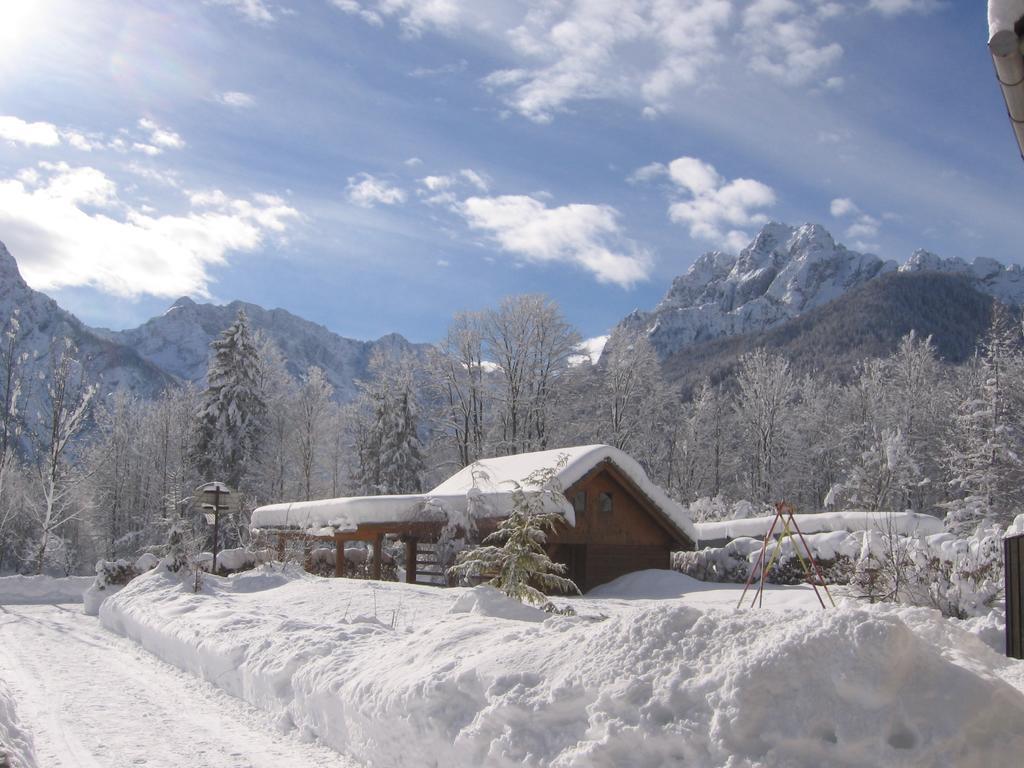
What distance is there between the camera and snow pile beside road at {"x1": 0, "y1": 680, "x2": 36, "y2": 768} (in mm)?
4703

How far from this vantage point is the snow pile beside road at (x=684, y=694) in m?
4.00

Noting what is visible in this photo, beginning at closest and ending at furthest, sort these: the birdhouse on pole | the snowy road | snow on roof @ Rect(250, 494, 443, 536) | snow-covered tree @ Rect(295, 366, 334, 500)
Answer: the snowy road < snow on roof @ Rect(250, 494, 443, 536) < the birdhouse on pole < snow-covered tree @ Rect(295, 366, 334, 500)

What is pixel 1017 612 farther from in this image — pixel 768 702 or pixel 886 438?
pixel 886 438

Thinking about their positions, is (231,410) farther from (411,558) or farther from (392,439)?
(411,558)

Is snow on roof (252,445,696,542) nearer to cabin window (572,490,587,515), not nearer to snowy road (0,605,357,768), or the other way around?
cabin window (572,490,587,515)

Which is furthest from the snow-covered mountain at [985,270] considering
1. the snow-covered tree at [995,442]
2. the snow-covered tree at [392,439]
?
the snow-covered tree at [392,439]

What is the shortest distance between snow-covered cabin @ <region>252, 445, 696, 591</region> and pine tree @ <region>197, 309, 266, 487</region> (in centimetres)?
1180

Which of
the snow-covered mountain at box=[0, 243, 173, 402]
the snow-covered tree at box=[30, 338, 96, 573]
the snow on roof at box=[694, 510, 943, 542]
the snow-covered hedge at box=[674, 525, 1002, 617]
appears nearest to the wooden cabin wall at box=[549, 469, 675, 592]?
the snow on roof at box=[694, 510, 943, 542]

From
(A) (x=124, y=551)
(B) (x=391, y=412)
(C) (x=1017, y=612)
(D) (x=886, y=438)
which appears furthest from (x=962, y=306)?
(C) (x=1017, y=612)

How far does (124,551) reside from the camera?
142 ft

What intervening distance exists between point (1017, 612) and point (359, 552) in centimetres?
2183

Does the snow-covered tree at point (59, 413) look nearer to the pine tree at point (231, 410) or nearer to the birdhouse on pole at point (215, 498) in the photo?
the pine tree at point (231, 410)

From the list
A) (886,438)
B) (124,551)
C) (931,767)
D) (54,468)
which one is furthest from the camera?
(124,551)

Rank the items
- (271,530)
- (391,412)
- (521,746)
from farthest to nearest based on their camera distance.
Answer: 1. (391,412)
2. (271,530)
3. (521,746)
